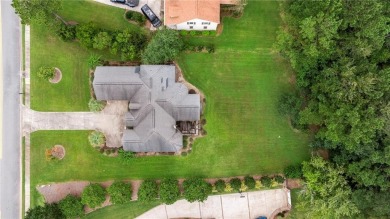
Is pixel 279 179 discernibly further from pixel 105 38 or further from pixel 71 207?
pixel 105 38

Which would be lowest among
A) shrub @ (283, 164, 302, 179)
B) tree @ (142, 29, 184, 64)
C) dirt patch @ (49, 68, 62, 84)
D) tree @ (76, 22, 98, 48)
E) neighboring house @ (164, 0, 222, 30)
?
shrub @ (283, 164, 302, 179)

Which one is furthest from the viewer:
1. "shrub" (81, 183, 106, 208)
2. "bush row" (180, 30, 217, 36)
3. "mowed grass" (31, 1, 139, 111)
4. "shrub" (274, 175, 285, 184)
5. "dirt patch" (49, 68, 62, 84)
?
"bush row" (180, 30, 217, 36)

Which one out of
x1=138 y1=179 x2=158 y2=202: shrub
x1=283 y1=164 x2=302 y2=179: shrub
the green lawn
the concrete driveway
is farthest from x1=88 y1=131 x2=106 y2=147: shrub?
x1=283 y1=164 x2=302 y2=179: shrub

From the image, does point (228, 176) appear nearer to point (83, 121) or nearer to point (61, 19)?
point (83, 121)

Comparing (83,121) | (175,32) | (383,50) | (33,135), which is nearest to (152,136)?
(83,121)

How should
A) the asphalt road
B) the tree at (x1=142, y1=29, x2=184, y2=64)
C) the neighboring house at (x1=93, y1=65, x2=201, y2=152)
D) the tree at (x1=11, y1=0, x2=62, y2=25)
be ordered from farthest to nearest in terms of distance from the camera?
1. the asphalt road
2. the neighboring house at (x1=93, y1=65, x2=201, y2=152)
3. the tree at (x1=142, y1=29, x2=184, y2=64)
4. the tree at (x1=11, y1=0, x2=62, y2=25)

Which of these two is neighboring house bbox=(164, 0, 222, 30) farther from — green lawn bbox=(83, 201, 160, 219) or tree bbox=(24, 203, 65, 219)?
tree bbox=(24, 203, 65, 219)

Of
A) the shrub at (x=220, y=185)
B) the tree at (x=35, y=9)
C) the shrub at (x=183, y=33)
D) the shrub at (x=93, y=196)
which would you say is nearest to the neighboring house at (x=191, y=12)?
the shrub at (x=183, y=33)
